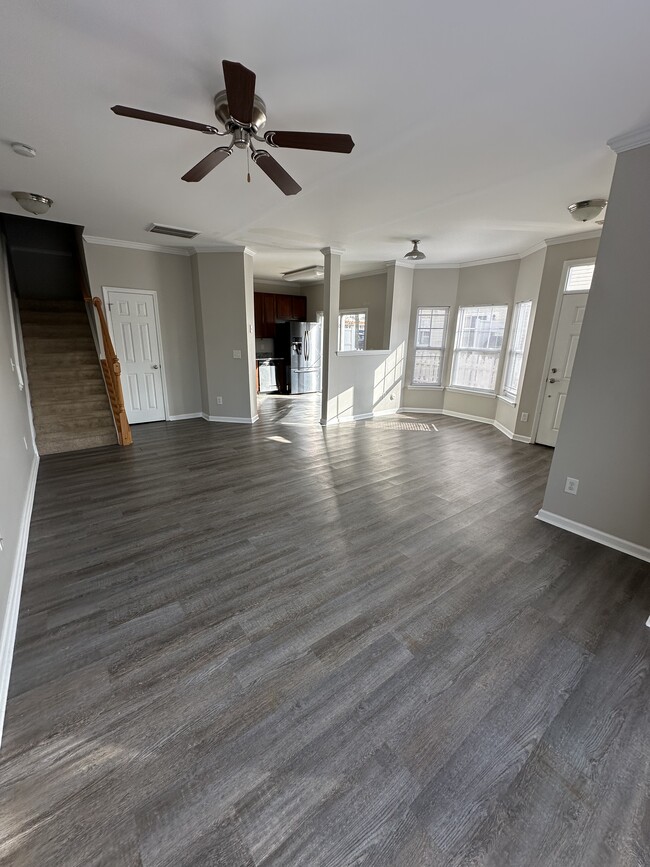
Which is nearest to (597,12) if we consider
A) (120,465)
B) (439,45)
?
(439,45)

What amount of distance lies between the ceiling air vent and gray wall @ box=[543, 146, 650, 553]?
170 inches

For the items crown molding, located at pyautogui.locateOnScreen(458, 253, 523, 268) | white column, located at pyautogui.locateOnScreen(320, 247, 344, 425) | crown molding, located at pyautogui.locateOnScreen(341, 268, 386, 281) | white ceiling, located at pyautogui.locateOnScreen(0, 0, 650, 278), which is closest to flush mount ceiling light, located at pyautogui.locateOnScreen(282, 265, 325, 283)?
crown molding, located at pyautogui.locateOnScreen(341, 268, 386, 281)

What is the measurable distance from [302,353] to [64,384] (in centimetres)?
483

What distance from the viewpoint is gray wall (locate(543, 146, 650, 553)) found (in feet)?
7.48

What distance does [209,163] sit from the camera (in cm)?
Result: 210

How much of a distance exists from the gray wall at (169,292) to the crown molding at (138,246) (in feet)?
0.13

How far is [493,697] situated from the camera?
1537 millimetres

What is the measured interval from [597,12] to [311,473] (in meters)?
3.50

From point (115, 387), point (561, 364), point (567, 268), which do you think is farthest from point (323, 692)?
point (567, 268)

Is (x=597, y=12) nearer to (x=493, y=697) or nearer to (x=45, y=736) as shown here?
(x=493, y=697)

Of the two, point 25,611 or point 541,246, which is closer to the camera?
point 25,611

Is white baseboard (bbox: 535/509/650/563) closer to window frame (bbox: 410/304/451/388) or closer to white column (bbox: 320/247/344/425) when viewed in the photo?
white column (bbox: 320/247/344/425)

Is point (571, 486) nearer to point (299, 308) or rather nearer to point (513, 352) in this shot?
point (513, 352)

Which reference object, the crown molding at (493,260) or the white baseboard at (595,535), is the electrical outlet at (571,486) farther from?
the crown molding at (493,260)
